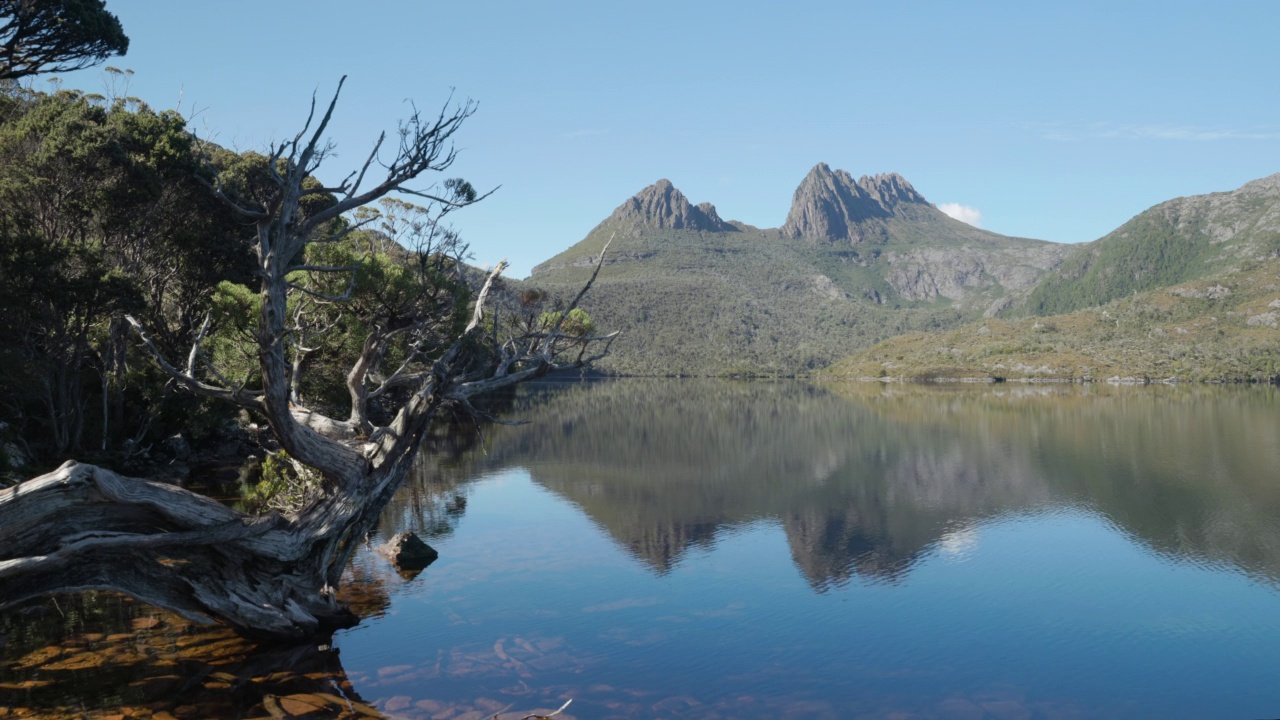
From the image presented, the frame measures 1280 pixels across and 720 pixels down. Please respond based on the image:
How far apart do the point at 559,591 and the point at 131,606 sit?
30.2ft

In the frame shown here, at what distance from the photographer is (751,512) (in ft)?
108

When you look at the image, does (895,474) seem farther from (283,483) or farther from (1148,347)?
(1148,347)

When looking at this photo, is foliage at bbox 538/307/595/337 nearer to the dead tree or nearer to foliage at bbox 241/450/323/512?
the dead tree

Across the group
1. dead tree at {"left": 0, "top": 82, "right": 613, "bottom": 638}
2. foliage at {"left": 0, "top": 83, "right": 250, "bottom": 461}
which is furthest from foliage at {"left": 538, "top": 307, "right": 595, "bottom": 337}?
foliage at {"left": 0, "top": 83, "right": 250, "bottom": 461}

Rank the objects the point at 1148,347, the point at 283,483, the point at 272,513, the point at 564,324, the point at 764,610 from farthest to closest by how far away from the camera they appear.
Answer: the point at 1148,347, the point at 564,324, the point at 283,483, the point at 764,610, the point at 272,513

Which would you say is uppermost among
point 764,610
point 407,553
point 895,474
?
point 407,553

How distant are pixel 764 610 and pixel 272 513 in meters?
11.3

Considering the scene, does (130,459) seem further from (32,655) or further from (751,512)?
(751,512)

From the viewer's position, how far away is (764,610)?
19.2 metres

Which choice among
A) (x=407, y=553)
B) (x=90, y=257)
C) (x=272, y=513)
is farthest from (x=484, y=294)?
(x=90, y=257)

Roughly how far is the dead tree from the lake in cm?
129

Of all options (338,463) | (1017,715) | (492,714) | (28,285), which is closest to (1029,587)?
(1017,715)

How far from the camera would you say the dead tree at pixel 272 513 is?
1064 cm

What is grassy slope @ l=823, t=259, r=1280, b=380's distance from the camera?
153000 mm
